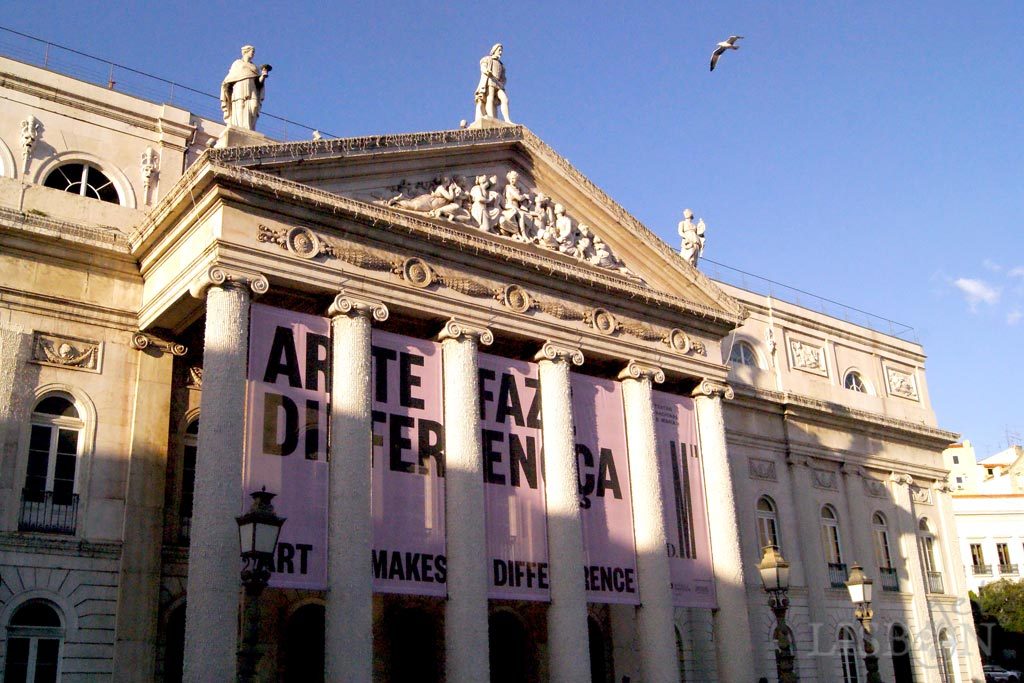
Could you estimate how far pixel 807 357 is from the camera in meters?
34.7

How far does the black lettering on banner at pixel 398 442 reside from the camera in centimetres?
1939

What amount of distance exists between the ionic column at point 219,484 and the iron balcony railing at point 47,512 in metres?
3.48

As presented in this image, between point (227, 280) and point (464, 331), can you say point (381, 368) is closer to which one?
point (464, 331)

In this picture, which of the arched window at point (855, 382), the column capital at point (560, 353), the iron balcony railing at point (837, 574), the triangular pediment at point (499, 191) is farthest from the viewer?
the arched window at point (855, 382)

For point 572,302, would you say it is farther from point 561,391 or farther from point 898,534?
Answer: point 898,534

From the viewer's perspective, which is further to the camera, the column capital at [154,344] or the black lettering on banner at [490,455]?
the black lettering on banner at [490,455]

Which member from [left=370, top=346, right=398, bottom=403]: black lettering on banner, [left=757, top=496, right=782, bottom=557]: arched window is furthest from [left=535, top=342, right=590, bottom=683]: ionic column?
[left=757, top=496, right=782, bottom=557]: arched window

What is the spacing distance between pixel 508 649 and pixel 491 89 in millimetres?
13275

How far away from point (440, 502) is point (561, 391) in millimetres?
3973

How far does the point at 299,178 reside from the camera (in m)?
19.7

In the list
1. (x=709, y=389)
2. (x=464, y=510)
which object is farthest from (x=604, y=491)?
(x=709, y=389)

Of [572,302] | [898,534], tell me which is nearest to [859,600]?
[572,302]

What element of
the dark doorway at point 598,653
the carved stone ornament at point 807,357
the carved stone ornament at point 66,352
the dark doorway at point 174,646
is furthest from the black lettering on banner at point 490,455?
the carved stone ornament at point 807,357

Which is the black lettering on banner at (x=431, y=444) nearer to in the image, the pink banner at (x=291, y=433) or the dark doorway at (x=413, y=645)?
the pink banner at (x=291, y=433)
